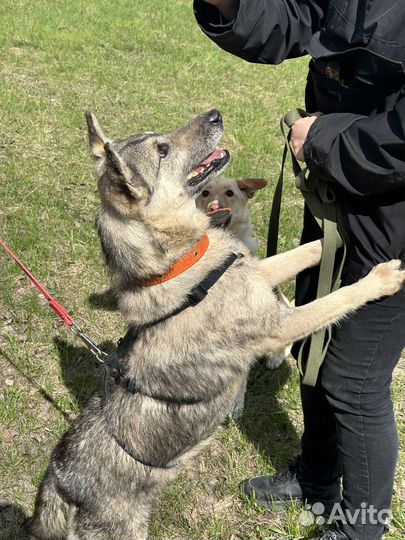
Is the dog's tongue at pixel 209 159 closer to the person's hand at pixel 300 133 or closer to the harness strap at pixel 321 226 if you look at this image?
the harness strap at pixel 321 226

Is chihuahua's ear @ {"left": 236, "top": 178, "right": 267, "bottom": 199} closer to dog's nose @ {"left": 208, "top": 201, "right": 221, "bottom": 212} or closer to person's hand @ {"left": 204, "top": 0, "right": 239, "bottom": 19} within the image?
dog's nose @ {"left": 208, "top": 201, "right": 221, "bottom": 212}

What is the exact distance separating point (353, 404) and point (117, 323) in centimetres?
265

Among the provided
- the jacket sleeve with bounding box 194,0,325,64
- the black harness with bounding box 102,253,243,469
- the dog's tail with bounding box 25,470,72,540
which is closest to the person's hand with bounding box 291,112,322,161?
the jacket sleeve with bounding box 194,0,325,64

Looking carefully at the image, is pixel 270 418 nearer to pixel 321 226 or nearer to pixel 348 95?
pixel 321 226

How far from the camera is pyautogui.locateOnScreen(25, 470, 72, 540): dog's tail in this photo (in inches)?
113

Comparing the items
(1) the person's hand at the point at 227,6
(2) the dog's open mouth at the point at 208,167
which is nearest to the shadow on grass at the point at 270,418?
(2) the dog's open mouth at the point at 208,167

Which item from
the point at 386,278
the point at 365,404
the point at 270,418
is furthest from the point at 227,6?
the point at 270,418

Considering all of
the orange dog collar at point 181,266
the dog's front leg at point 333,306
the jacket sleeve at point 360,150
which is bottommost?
the dog's front leg at point 333,306

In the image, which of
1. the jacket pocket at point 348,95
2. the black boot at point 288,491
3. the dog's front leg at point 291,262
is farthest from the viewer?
the black boot at point 288,491

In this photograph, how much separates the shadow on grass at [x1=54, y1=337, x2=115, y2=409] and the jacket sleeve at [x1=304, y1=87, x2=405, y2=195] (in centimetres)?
262

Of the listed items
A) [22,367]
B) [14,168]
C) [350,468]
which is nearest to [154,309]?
[350,468]

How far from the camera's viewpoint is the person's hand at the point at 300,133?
8.02 ft

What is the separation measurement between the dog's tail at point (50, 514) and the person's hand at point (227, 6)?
99.2 inches

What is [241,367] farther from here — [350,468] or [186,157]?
[186,157]
